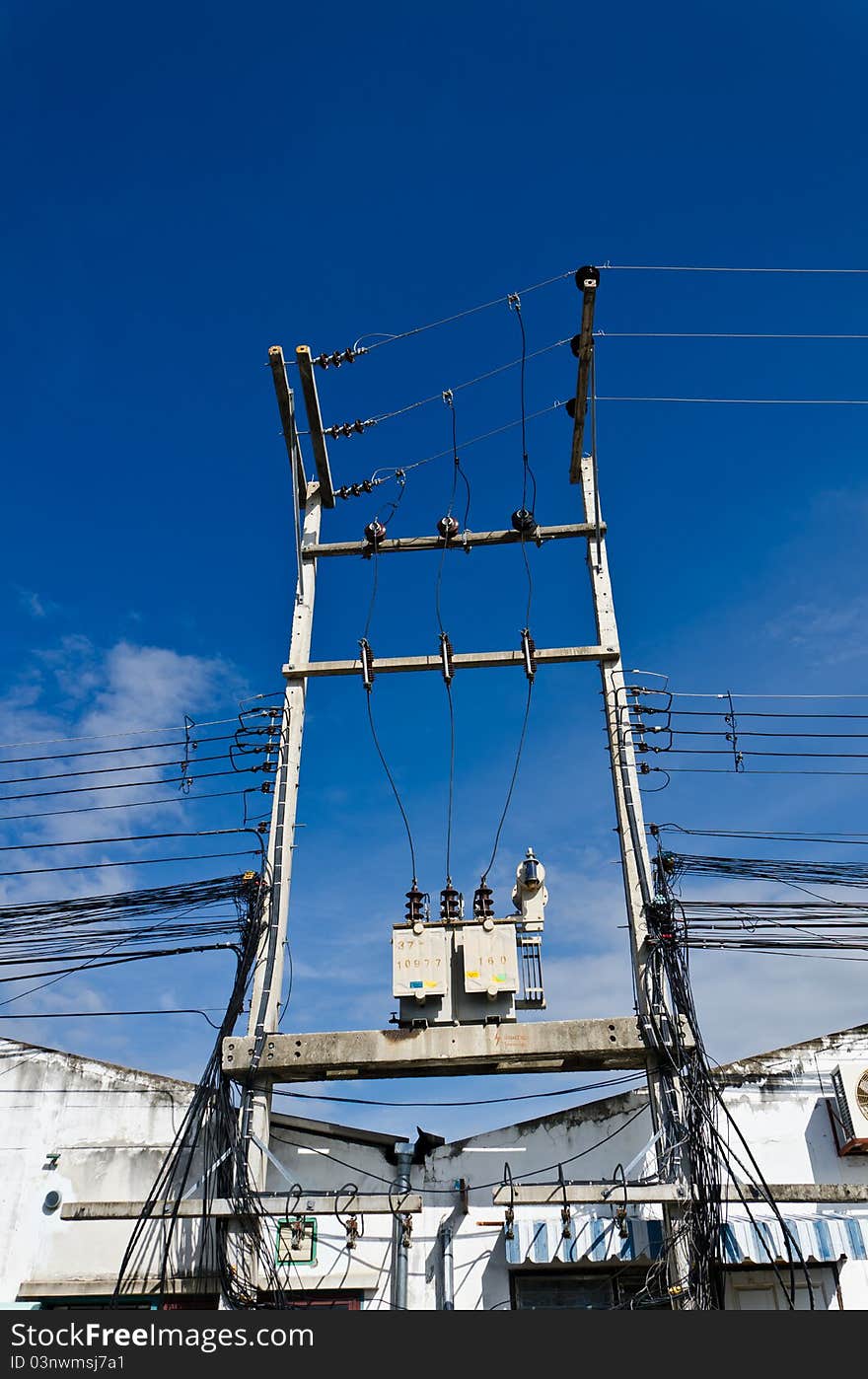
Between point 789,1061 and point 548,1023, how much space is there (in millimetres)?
2818

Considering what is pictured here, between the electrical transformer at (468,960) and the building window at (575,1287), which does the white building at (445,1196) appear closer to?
the building window at (575,1287)

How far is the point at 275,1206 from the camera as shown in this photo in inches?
296

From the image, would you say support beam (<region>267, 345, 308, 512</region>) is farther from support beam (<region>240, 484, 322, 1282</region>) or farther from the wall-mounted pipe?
the wall-mounted pipe

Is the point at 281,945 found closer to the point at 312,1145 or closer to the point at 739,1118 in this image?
the point at 312,1145

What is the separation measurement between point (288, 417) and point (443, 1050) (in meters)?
7.06

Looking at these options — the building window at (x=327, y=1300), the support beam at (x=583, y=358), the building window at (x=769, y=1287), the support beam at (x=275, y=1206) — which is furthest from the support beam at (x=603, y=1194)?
the support beam at (x=583, y=358)

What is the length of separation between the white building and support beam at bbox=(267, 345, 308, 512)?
6.69m

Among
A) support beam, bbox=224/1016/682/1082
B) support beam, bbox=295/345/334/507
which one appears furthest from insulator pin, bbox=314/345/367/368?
support beam, bbox=224/1016/682/1082

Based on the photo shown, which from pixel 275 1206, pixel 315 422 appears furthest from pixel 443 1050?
pixel 315 422

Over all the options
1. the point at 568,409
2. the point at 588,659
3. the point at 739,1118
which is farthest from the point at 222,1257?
the point at 568,409

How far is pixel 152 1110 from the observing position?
8906 mm

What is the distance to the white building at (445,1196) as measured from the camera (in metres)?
7.61

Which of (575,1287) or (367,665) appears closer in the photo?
(575,1287)

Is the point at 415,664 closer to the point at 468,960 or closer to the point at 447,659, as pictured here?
the point at 447,659
